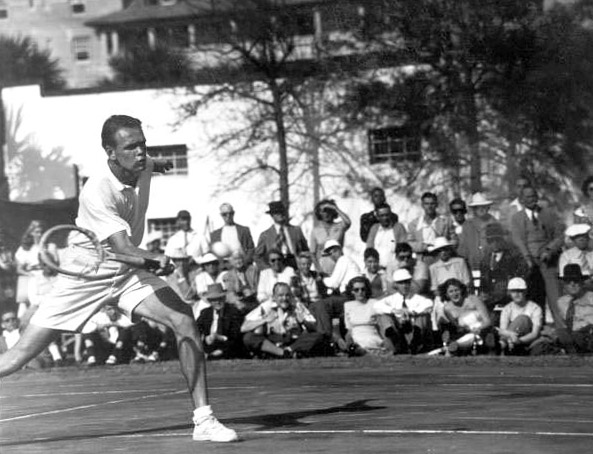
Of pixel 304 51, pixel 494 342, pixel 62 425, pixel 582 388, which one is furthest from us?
pixel 304 51

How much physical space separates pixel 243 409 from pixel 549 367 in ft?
16.1

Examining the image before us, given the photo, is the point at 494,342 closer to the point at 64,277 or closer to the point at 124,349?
the point at 124,349

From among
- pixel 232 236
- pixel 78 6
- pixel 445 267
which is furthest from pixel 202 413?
pixel 78 6

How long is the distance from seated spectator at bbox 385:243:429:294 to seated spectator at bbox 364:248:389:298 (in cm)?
15

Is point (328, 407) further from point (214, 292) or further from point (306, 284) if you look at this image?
point (214, 292)

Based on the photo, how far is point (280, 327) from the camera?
1948 cm

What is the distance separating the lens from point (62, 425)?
37.8 feet

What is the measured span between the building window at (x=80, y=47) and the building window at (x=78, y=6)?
1851mm

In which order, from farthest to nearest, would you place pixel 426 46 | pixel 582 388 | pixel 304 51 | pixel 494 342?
pixel 304 51 < pixel 426 46 < pixel 494 342 < pixel 582 388

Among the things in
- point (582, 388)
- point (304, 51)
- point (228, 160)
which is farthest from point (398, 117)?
point (582, 388)

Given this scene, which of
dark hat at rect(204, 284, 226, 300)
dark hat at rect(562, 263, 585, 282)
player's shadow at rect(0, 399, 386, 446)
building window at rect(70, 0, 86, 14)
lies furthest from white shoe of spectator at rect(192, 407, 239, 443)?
building window at rect(70, 0, 86, 14)

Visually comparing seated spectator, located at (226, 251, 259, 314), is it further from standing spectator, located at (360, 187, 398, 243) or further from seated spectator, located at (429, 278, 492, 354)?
seated spectator, located at (429, 278, 492, 354)

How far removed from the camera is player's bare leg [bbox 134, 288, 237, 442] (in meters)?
9.70

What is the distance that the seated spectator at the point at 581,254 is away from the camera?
18312 mm
